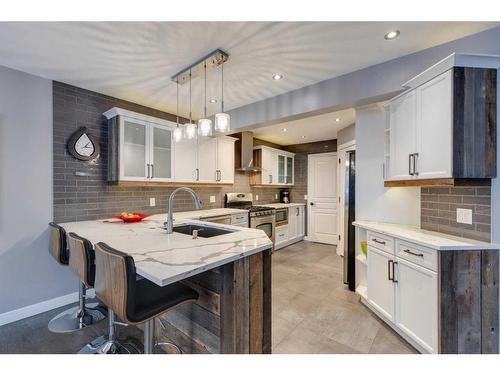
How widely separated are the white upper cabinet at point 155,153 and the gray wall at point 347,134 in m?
2.33

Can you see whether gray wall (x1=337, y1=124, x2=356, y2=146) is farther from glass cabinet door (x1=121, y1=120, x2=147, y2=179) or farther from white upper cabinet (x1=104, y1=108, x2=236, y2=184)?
glass cabinet door (x1=121, y1=120, x2=147, y2=179)

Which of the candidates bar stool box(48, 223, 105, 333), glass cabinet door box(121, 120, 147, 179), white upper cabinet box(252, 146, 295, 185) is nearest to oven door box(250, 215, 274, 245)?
white upper cabinet box(252, 146, 295, 185)

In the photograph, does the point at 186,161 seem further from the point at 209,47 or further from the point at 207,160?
the point at 209,47

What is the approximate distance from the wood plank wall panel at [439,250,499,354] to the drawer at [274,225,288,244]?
3.22 meters

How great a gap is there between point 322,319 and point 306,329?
27 cm

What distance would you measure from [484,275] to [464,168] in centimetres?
78

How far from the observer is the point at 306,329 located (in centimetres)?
209

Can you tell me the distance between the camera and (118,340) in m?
1.87

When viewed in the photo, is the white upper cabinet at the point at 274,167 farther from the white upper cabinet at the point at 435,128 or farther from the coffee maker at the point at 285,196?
the white upper cabinet at the point at 435,128

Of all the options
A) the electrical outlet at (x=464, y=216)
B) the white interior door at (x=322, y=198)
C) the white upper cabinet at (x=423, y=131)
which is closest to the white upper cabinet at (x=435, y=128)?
the white upper cabinet at (x=423, y=131)

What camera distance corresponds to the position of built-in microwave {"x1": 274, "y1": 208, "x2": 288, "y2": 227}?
4.82 metres
